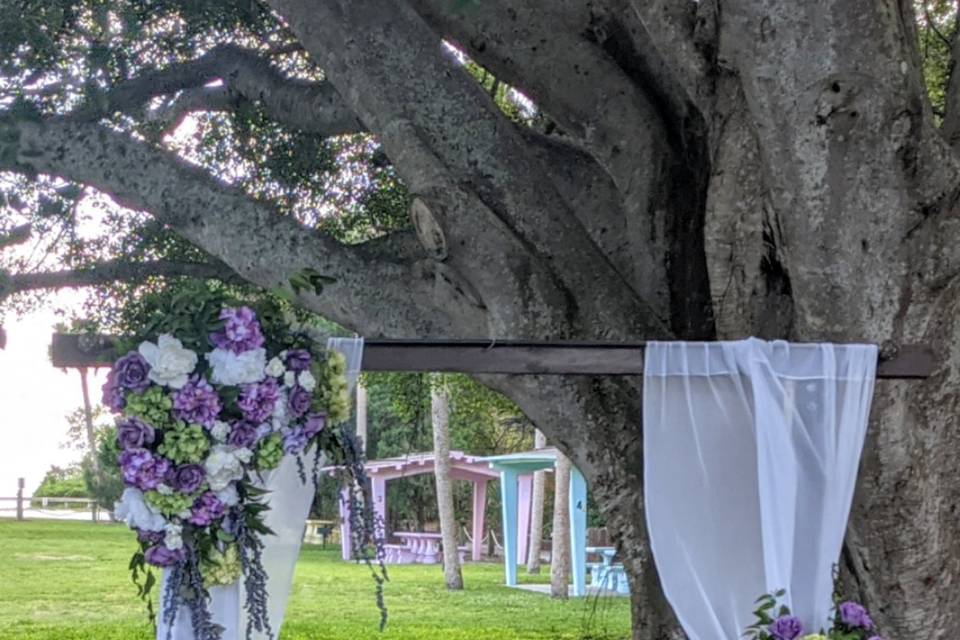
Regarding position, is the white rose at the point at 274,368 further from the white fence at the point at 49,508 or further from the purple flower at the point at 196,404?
the white fence at the point at 49,508

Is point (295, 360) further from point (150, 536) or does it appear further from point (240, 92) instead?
point (240, 92)

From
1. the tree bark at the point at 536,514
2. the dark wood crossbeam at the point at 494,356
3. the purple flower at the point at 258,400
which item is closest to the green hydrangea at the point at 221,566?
the purple flower at the point at 258,400

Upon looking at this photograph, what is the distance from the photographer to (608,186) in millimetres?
4516

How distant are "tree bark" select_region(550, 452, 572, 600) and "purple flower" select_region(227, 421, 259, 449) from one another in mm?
9542

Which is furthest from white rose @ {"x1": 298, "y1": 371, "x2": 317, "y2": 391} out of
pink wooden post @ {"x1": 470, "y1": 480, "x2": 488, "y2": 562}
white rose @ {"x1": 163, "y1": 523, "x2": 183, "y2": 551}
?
pink wooden post @ {"x1": 470, "y1": 480, "x2": 488, "y2": 562}

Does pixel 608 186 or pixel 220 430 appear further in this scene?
pixel 608 186

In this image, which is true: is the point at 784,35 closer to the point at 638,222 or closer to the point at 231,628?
the point at 638,222

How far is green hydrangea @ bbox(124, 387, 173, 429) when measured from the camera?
Result: 2.64 meters

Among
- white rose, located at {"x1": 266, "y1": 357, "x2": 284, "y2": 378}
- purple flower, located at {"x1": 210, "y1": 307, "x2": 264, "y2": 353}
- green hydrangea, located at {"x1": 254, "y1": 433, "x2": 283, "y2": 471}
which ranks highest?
purple flower, located at {"x1": 210, "y1": 307, "x2": 264, "y2": 353}

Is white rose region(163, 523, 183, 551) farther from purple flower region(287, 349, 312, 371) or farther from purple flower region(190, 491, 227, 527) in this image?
purple flower region(287, 349, 312, 371)

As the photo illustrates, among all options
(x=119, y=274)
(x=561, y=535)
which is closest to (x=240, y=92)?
(x=119, y=274)

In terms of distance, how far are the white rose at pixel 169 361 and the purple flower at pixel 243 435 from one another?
162 millimetres

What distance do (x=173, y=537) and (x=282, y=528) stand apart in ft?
1.61

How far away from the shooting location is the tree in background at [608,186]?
3.19 meters
